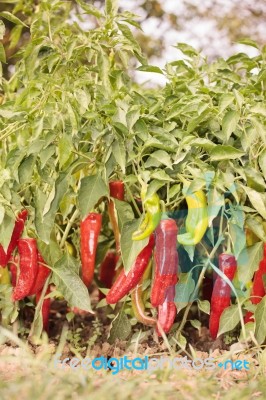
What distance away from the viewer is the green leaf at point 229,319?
9.87 feet

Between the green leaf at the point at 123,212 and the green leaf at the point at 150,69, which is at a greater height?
the green leaf at the point at 150,69

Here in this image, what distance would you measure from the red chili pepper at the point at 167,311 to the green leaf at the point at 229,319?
21 centimetres

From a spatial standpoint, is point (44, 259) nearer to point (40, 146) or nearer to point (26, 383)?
point (40, 146)

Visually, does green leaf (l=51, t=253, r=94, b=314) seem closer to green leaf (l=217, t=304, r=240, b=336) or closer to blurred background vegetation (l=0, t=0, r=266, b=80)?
green leaf (l=217, t=304, r=240, b=336)

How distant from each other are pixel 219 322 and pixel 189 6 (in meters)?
7.17

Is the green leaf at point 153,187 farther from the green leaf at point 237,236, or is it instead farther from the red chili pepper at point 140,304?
the red chili pepper at point 140,304

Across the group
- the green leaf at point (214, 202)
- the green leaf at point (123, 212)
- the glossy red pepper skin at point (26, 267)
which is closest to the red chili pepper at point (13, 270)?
the glossy red pepper skin at point (26, 267)

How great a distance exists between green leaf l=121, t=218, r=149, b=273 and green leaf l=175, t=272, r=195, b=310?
0.30 metres

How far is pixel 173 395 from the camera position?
2.36m

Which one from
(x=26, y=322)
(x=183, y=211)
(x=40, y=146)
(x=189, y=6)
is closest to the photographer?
(x=40, y=146)

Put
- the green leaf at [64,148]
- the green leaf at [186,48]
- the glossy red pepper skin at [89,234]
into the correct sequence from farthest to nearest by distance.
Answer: the green leaf at [186,48] < the glossy red pepper skin at [89,234] < the green leaf at [64,148]

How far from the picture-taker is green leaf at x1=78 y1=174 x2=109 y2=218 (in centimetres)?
289

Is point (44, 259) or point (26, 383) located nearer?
point (26, 383)

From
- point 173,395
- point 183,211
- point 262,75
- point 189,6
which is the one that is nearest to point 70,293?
point 183,211
